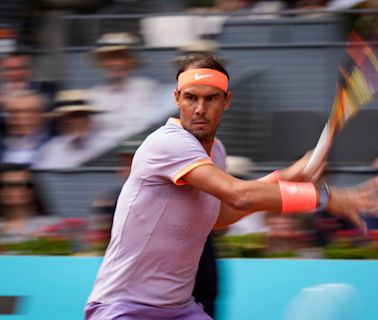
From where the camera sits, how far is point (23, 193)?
6250mm

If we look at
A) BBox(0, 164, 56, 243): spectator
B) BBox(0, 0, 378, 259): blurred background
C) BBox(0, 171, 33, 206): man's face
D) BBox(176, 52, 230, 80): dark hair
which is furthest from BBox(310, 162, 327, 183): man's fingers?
BBox(0, 171, 33, 206): man's face

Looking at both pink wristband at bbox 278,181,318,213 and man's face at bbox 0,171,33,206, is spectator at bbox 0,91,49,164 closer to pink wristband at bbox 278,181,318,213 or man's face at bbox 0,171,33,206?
man's face at bbox 0,171,33,206

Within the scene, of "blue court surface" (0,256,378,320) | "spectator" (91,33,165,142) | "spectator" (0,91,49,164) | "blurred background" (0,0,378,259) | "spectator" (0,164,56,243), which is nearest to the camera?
"blue court surface" (0,256,378,320)

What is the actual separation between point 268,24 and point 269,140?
2.92ft

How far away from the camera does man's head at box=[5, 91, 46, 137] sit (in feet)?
22.0

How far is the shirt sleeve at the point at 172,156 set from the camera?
11.8ft

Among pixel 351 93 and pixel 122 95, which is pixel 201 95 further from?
pixel 122 95

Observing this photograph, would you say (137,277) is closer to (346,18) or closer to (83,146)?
(83,146)

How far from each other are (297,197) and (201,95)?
1.81 feet

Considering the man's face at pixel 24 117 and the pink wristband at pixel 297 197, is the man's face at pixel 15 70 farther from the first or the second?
the pink wristband at pixel 297 197

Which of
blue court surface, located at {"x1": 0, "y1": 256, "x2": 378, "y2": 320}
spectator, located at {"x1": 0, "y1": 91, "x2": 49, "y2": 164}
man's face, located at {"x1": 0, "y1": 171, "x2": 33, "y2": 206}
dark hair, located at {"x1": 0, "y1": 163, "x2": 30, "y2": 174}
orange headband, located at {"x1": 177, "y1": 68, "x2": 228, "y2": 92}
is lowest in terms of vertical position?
blue court surface, located at {"x1": 0, "y1": 256, "x2": 378, "y2": 320}

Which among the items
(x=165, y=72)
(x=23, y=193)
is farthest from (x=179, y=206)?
(x=165, y=72)

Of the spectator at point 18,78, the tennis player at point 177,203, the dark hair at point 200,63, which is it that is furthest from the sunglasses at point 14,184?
the dark hair at point 200,63

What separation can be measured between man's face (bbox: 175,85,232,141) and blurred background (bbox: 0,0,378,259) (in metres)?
2.16
